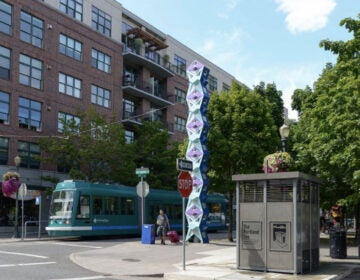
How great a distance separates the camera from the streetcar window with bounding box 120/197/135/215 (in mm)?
29375

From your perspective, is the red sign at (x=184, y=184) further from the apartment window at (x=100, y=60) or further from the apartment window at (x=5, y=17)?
the apartment window at (x=100, y=60)

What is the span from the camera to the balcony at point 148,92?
154 ft

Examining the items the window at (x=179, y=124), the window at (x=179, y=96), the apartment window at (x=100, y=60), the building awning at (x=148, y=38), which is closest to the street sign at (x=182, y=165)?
the apartment window at (x=100, y=60)

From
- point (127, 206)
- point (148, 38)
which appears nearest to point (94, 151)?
point (127, 206)

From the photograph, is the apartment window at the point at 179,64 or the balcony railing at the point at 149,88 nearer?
the balcony railing at the point at 149,88

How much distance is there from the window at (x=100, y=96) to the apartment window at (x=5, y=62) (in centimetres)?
898

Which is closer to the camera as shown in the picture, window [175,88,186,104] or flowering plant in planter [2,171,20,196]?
flowering plant in planter [2,171,20,196]

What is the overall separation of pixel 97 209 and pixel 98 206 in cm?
17

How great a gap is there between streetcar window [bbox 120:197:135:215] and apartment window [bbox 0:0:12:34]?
14965 mm

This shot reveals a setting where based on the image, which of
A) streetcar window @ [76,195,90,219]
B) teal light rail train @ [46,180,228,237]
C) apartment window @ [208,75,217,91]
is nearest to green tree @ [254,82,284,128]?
teal light rail train @ [46,180,228,237]

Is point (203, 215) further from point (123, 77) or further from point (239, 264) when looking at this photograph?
point (123, 77)

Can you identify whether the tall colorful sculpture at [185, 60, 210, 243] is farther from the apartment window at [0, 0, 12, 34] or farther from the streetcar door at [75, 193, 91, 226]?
the apartment window at [0, 0, 12, 34]

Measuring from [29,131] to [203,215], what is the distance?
17800 mm

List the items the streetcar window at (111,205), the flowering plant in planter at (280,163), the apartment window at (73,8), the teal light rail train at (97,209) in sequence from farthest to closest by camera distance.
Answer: the apartment window at (73,8)
the streetcar window at (111,205)
the teal light rail train at (97,209)
the flowering plant in planter at (280,163)
